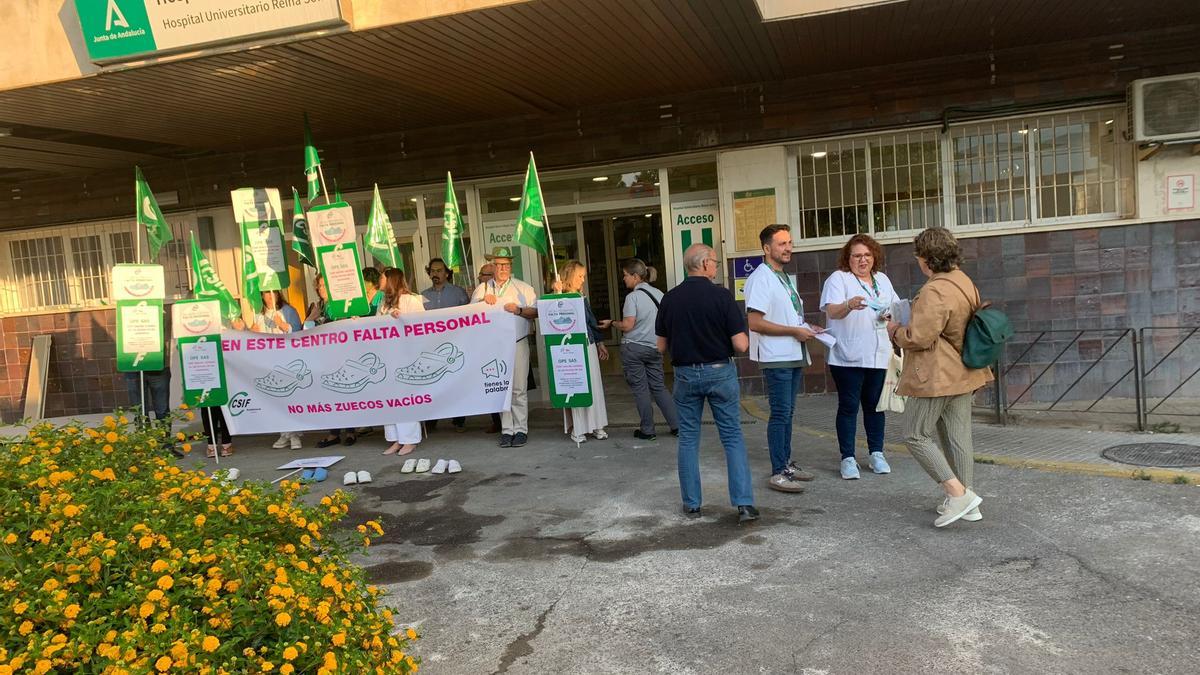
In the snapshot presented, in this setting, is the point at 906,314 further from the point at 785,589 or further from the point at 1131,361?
the point at 1131,361

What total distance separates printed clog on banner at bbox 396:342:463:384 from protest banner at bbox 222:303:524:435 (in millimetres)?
10

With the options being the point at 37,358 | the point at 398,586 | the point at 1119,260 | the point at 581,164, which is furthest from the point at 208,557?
the point at 37,358

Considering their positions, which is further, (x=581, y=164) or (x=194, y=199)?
(x=194, y=199)

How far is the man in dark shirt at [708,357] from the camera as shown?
500 centimetres

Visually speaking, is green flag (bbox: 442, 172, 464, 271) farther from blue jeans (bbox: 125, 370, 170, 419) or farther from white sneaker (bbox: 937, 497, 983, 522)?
white sneaker (bbox: 937, 497, 983, 522)

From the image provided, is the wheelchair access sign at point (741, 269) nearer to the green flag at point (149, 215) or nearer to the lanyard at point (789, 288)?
the lanyard at point (789, 288)

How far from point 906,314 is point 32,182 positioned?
12578 millimetres

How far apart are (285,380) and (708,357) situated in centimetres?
505

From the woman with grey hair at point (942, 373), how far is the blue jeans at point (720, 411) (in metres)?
1.03

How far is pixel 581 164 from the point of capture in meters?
9.64

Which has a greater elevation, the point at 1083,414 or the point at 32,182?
the point at 32,182

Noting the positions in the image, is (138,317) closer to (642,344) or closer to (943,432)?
(642,344)

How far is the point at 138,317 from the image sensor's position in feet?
26.1

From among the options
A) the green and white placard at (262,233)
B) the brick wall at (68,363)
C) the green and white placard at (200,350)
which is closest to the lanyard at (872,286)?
the green and white placard at (262,233)
